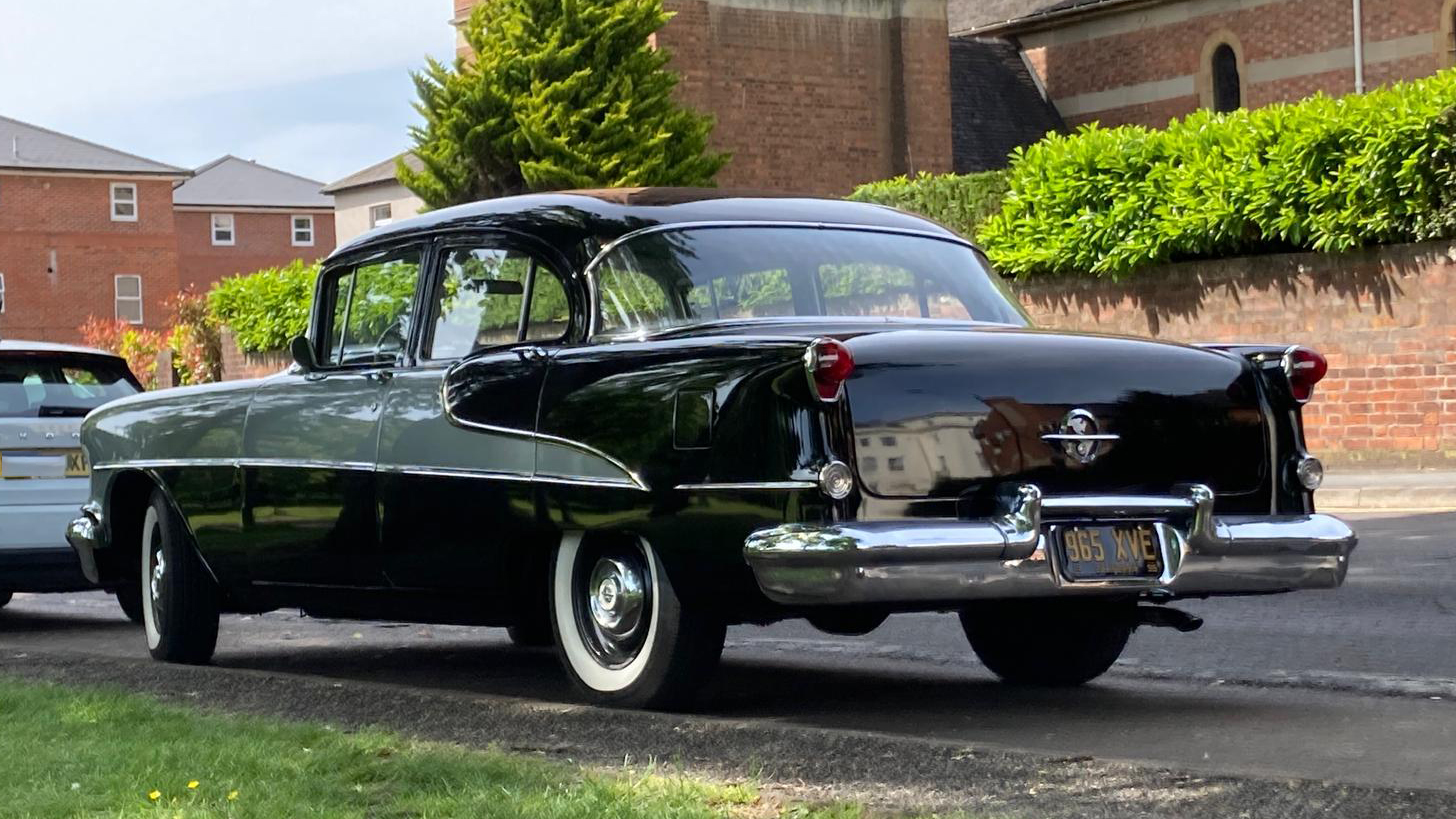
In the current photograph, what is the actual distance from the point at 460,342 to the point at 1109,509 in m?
2.53

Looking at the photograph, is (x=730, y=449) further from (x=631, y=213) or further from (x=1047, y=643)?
(x=1047, y=643)

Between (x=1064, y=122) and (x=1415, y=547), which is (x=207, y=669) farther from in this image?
(x=1064, y=122)

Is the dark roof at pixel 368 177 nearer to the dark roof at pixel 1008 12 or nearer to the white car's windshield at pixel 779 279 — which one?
the dark roof at pixel 1008 12

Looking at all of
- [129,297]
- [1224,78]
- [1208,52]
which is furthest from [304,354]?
[129,297]

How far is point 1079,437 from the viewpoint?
20.8 ft

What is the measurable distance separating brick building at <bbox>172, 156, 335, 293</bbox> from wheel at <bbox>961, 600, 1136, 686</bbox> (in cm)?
7955

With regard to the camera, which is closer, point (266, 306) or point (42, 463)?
point (42, 463)

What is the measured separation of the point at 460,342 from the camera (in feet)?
25.1

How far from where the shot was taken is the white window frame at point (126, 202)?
251 feet

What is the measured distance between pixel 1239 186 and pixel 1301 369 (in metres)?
16.5

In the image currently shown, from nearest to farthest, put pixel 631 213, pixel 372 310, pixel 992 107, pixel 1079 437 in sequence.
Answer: pixel 1079 437, pixel 631 213, pixel 372 310, pixel 992 107

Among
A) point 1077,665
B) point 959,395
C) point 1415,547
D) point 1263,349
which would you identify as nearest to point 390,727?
point 959,395

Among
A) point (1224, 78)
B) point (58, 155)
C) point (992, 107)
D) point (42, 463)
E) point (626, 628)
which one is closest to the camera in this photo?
point (626, 628)

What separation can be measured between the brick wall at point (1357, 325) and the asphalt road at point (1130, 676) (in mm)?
10127
